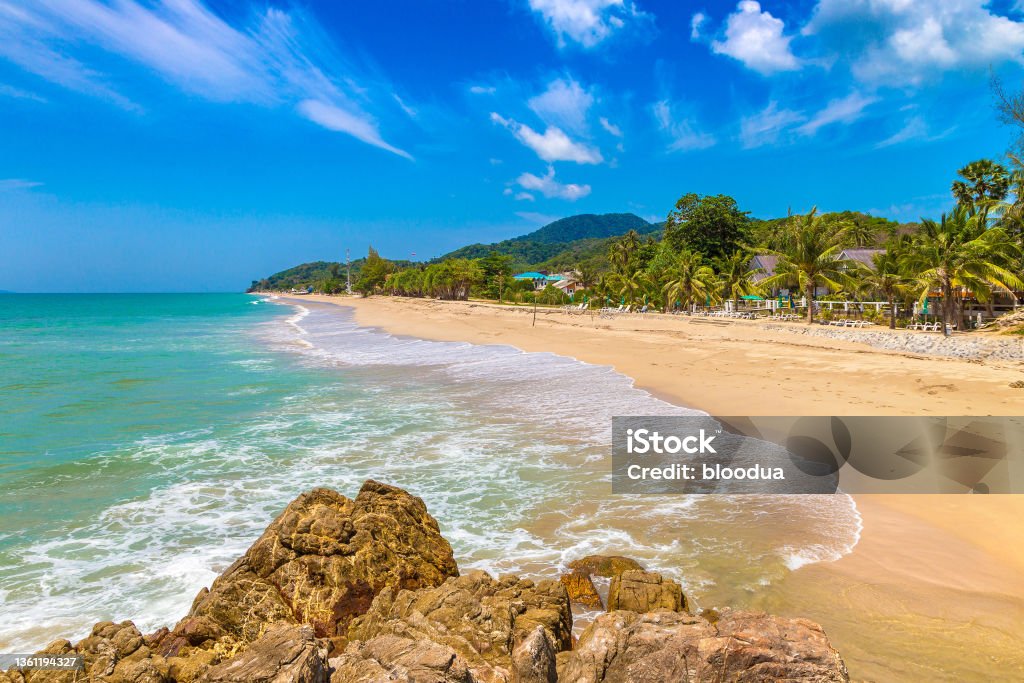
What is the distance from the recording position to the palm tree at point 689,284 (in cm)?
4731

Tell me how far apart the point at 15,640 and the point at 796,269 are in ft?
132

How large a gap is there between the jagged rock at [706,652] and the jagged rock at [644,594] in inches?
47.0

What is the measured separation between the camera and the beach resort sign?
27.3ft

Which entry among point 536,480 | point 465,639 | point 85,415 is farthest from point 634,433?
point 85,415

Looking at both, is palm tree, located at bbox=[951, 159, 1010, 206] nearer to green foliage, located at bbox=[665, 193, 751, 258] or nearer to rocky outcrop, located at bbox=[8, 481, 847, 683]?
green foliage, located at bbox=[665, 193, 751, 258]

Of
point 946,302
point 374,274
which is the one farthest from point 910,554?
point 374,274

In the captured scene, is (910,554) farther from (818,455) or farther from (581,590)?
(581,590)

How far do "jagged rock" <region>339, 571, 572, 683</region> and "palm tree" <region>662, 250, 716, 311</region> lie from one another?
45969 mm

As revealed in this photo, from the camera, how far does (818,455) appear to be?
9703 millimetres

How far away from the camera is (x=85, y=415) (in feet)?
47.4

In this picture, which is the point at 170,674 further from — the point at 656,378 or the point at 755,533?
the point at 656,378

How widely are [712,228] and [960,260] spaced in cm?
4045

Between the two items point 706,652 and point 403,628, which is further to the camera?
point 403,628

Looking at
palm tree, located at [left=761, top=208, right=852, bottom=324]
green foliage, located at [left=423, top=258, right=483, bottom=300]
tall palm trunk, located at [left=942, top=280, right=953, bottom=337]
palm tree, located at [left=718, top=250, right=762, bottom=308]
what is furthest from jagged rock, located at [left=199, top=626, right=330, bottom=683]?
green foliage, located at [left=423, top=258, right=483, bottom=300]
